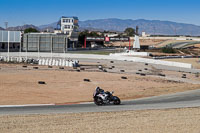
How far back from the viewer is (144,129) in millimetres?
15070

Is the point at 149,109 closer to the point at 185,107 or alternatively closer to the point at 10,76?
the point at 185,107

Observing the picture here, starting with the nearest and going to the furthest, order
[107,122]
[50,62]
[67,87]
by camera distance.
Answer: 1. [107,122]
2. [67,87]
3. [50,62]

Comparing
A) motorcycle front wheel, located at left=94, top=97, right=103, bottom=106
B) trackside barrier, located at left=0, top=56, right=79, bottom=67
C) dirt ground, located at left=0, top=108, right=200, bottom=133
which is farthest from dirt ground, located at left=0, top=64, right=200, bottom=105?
trackside barrier, located at left=0, top=56, right=79, bottom=67

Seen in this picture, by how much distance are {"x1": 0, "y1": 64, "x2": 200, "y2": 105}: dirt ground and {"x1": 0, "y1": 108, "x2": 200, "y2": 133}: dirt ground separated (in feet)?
23.1

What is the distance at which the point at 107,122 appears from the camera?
647 inches

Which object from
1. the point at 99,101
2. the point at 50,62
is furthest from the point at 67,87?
the point at 50,62

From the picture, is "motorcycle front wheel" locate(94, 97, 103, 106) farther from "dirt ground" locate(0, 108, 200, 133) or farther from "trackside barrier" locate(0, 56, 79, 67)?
"trackside barrier" locate(0, 56, 79, 67)

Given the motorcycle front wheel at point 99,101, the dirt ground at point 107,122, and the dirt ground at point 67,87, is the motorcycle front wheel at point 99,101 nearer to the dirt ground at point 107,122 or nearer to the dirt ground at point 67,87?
the dirt ground at point 107,122

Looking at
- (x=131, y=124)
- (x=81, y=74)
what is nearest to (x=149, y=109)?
(x=131, y=124)

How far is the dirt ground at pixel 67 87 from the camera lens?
26312 millimetres

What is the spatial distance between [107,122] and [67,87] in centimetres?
1635

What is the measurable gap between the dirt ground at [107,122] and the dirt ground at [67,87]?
7.04 metres

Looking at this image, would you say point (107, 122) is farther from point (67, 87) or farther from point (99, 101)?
point (67, 87)

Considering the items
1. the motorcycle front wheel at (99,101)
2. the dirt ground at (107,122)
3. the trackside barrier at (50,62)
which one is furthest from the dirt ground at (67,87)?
the trackside barrier at (50,62)
